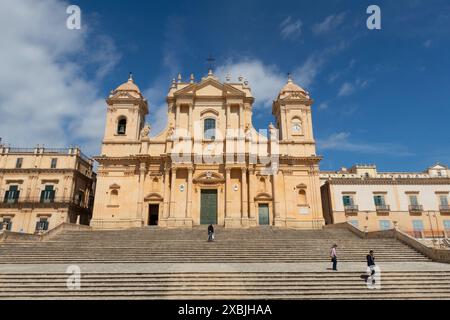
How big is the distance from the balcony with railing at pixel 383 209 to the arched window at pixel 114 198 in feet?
86.1

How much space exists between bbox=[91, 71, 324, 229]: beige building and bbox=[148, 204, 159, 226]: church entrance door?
0.09 meters

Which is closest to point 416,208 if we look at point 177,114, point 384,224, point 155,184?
point 384,224

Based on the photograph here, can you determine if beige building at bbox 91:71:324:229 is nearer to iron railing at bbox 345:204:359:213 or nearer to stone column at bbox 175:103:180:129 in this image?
stone column at bbox 175:103:180:129

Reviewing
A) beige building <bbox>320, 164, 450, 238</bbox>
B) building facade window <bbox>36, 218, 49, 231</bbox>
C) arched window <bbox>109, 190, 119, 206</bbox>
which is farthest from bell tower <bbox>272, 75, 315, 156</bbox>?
building facade window <bbox>36, 218, 49, 231</bbox>

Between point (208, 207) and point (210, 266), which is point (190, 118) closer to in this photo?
point (208, 207)

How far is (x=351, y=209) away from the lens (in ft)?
107

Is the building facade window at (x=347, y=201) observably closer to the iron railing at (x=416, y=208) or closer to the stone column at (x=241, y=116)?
the iron railing at (x=416, y=208)

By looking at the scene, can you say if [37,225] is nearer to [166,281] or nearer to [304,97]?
[166,281]

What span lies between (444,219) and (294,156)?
56.9 feet

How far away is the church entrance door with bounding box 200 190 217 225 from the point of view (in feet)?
92.9

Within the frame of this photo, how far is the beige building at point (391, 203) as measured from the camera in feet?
105

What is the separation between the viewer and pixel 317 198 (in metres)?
28.7

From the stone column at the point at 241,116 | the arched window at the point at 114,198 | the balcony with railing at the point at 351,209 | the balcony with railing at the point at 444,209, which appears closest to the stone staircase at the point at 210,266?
the arched window at the point at 114,198

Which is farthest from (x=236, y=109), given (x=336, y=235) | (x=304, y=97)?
(x=336, y=235)
